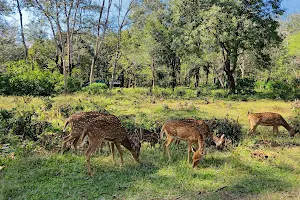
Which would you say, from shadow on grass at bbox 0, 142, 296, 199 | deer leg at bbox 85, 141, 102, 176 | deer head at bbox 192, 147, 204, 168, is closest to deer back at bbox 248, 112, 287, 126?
shadow on grass at bbox 0, 142, 296, 199

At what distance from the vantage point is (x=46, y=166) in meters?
5.84

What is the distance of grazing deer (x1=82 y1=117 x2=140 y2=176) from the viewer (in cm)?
557

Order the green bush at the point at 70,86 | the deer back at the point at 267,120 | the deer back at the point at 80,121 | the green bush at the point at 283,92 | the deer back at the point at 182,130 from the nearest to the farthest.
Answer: the deer back at the point at 182,130, the deer back at the point at 80,121, the deer back at the point at 267,120, the green bush at the point at 283,92, the green bush at the point at 70,86

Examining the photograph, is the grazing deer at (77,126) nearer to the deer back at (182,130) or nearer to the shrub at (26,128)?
the deer back at (182,130)

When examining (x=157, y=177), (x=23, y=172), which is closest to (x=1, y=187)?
(x=23, y=172)

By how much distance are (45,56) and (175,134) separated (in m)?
32.3

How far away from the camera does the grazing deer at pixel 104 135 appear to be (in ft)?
18.3

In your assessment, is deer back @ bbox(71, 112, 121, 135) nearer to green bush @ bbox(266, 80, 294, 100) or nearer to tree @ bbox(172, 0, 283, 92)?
tree @ bbox(172, 0, 283, 92)

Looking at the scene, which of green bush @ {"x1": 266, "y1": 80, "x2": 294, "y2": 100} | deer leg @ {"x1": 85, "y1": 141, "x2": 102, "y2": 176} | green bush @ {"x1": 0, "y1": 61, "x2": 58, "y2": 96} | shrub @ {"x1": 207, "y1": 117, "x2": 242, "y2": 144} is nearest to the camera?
deer leg @ {"x1": 85, "y1": 141, "x2": 102, "y2": 176}

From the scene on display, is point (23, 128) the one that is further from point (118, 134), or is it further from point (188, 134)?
point (188, 134)

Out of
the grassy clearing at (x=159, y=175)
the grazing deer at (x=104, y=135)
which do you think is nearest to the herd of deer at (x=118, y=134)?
the grazing deer at (x=104, y=135)

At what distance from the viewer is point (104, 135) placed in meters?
5.69

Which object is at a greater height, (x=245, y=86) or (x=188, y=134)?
(x=245, y=86)

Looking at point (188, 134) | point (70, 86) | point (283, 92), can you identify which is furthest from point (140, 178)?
point (283, 92)
